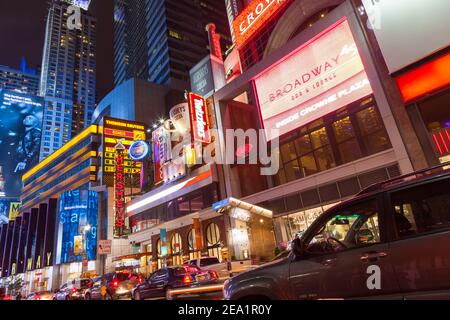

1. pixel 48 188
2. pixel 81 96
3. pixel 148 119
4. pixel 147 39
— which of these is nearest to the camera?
pixel 148 119

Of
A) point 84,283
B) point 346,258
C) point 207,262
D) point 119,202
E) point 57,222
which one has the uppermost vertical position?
point 57,222

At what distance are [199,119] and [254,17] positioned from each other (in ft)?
37.4

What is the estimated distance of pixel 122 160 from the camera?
4697 centimetres

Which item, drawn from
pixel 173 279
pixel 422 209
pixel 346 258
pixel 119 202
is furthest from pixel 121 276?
pixel 119 202

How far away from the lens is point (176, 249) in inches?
1261

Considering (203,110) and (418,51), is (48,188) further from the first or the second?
(418,51)

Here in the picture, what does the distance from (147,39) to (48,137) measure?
7303 cm

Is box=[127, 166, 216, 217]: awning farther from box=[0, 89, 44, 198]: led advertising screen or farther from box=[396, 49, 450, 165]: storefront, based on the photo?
box=[0, 89, 44, 198]: led advertising screen

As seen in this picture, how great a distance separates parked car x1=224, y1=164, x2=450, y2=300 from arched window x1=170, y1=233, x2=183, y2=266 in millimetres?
28092

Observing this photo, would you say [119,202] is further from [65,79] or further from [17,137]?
[65,79]

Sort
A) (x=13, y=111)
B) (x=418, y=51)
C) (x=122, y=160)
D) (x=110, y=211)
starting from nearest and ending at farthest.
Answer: (x=418, y=51) < (x=122, y=160) < (x=110, y=211) < (x=13, y=111)

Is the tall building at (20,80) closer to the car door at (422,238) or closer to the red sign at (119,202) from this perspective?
the red sign at (119,202)

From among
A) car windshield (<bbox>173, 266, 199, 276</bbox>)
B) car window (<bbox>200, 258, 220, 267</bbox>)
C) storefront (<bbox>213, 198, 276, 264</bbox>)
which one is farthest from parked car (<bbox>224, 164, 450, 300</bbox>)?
storefront (<bbox>213, 198, 276, 264</bbox>)

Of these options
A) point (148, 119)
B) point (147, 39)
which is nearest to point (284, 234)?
point (148, 119)
